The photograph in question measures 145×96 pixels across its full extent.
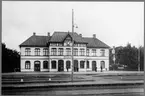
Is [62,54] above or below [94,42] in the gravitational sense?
below

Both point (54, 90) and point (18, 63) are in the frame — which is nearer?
point (54, 90)

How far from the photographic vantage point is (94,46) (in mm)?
19609

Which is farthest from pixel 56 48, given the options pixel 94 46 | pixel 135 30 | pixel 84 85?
pixel 135 30

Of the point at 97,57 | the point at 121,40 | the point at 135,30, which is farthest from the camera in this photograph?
the point at 97,57

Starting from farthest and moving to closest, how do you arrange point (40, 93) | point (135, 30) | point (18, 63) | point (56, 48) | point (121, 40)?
point (56, 48), point (18, 63), point (121, 40), point (135, 30), point (40, 93)

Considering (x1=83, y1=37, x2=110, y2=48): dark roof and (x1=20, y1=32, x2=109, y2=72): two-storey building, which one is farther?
(x1=20, y1=32, x2=109, y2=72): two-storey building

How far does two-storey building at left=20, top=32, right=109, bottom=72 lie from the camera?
49.2 feet

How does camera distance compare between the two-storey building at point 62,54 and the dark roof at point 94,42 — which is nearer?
the dark roof at point 94,42

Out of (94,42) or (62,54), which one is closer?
(62,54)

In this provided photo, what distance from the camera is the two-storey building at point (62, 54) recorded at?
49.2 ft

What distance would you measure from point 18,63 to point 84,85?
6.43m

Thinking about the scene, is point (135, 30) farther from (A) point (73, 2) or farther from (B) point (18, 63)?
(B) point (18, 63)

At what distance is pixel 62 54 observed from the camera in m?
17.0

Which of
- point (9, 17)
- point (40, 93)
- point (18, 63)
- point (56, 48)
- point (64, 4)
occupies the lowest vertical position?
point (40, 93)
